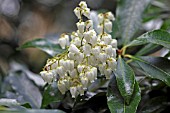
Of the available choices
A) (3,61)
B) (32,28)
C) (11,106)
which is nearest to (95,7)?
(32,28)

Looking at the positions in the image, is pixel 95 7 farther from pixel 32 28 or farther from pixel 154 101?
pixel 154 101

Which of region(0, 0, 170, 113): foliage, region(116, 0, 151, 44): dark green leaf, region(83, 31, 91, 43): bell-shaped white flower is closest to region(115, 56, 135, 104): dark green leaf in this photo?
region(0, 0, 170, 113): foliage

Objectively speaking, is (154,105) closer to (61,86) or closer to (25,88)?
(61,86)

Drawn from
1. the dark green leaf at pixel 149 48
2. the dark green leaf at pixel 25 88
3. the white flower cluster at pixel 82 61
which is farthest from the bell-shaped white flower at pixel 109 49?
the dark green leaf at pixel 25 88

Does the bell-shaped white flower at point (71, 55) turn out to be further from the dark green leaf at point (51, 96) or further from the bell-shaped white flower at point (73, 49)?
the dark green leaf at point (51, 96)

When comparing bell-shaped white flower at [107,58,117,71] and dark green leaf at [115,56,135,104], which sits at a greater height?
bell-shaped white flower at [107,58,117,71]

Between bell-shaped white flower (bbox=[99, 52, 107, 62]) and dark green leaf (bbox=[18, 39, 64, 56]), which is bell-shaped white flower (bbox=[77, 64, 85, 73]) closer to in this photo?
bell-shaped white flower (bbox=[99, 52, 107, 62])

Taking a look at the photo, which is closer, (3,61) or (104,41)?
(104,41)
